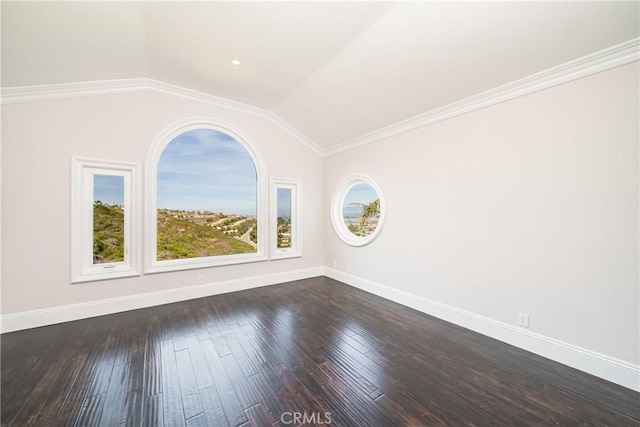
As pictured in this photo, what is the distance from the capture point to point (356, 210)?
479cm

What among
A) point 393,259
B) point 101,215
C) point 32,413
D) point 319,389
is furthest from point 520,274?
point 101,215

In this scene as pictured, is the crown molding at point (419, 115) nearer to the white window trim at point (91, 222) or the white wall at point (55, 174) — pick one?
the white wall at point (55, 174)

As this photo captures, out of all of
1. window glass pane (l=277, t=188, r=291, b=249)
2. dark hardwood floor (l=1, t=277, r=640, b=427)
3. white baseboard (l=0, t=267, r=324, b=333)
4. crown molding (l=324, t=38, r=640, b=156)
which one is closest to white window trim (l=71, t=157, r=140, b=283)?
white baseboard (l=0, t=267, r=324, b=333)

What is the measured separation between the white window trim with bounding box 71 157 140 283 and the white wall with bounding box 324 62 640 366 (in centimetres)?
394

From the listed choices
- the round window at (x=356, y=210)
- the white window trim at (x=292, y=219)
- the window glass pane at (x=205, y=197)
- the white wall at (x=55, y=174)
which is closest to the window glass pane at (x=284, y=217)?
the white window trim at (x=292, y=219)

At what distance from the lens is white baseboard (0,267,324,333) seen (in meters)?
2.73

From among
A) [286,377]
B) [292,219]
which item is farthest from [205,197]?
[286,377]

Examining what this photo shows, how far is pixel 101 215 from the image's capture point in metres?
3.23

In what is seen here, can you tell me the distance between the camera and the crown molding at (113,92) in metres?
2.74

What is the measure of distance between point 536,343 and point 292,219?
391 centimetres

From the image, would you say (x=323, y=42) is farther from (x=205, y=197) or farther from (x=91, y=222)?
(x=91, y=222)

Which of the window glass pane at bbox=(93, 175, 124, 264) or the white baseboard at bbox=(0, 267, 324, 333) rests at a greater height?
the window glass pane at bbox=(93, 175, 124, 264)

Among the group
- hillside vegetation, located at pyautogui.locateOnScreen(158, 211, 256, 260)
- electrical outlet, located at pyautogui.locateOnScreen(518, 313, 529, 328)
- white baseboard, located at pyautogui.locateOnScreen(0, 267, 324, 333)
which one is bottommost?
white baseboard, located at pyautogui.locateOnScreen(0, 267, 324, 333)

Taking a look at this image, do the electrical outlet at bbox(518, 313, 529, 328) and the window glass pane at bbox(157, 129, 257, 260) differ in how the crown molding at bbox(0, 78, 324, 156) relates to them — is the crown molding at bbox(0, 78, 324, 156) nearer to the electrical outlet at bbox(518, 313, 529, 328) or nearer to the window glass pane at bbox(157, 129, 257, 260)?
the window glass pane at bbox(157, 129, 257, 260)
